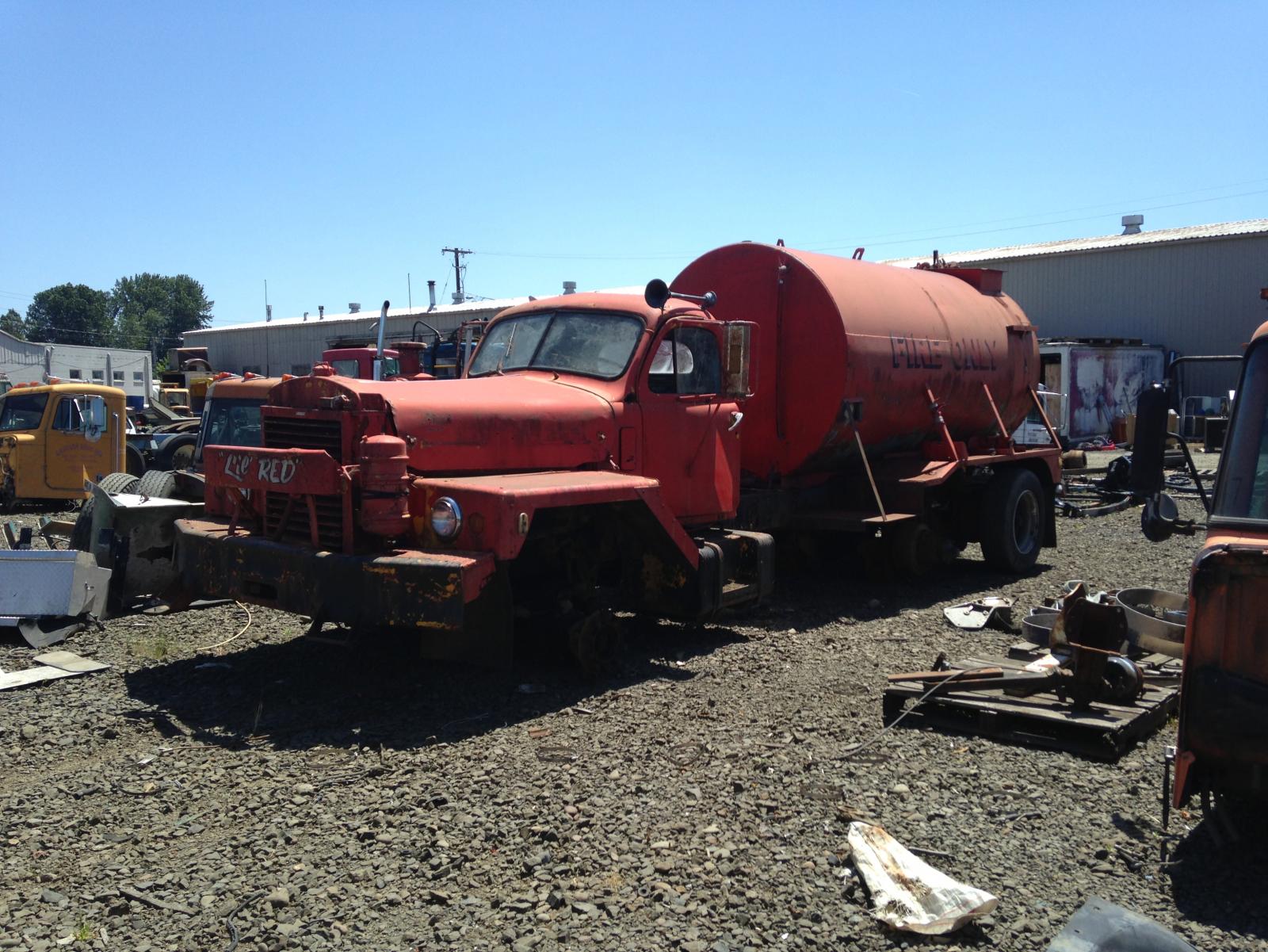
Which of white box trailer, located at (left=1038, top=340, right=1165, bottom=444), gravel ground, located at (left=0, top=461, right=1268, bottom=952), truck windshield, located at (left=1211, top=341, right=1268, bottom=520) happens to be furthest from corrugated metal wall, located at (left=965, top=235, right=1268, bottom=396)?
truck windshield, located at (left=1211, top=341, right=1268, bottom=520)

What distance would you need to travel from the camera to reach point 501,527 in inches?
228

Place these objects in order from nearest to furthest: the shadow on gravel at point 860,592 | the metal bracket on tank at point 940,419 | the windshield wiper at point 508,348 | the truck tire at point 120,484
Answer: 1. the windshield wiper at point 508,348
2. the shadow on gravel at point 860,592
3. the truck tire at point 120,484
4. the metal bracket on tank at point 940,419

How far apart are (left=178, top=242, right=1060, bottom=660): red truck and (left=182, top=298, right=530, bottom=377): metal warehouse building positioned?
30.6 m

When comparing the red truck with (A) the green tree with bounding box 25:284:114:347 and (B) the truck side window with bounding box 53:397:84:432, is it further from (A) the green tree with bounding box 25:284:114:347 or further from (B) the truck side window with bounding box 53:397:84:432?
(A) the green tree with bounding box 25:284:114:347

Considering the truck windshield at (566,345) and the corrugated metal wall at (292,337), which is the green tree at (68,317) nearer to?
the corrugated metal wall at (292,337)

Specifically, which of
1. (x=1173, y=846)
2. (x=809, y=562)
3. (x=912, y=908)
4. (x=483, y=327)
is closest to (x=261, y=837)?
(x=912, y=908)

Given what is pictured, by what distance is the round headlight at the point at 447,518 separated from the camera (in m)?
5.87

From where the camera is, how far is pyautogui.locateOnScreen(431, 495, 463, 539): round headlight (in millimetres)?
5871

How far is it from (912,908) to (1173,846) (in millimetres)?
1329

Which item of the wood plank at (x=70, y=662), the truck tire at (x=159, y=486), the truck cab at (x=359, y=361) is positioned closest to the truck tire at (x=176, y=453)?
the truck cab at (x=359, y=361)

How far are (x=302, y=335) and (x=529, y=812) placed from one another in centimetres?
4711

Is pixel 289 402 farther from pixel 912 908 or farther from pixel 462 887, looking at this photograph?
pixel 912 908

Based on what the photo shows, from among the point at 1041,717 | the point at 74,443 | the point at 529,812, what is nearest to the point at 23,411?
the point at 74,443

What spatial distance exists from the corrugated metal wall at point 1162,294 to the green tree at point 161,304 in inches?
4198
